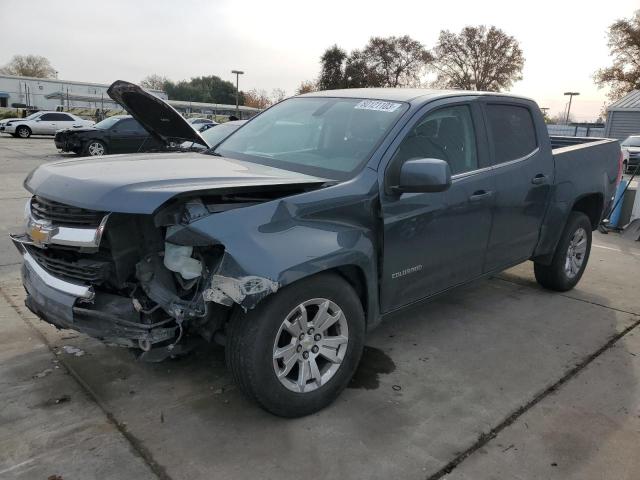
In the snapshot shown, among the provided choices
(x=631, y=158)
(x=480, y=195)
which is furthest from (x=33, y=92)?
(x=480, y=195)

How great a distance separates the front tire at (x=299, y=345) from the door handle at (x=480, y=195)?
1.30m

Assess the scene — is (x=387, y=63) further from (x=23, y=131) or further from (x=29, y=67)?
(x=29, y=67)

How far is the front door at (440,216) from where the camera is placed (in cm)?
326

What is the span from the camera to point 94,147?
17766 millimetres

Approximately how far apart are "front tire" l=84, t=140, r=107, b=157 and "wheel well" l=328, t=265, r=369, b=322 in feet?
54.5

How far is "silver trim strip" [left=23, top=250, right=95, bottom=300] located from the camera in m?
2.67

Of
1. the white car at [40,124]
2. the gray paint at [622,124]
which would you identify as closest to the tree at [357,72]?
the gray paint at [622,124]

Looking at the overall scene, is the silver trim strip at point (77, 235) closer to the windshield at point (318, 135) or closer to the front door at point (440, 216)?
the windshield at point (318, 135)

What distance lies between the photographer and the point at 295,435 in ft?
9.25

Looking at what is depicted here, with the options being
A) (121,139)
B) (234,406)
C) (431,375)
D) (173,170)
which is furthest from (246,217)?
(121,139)

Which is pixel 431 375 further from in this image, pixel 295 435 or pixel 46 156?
pixel 46 156

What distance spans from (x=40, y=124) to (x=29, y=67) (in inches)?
3161

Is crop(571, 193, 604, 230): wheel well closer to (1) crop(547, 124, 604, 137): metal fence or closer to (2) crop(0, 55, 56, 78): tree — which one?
(1) crop(547, 124, 604, 137): metal fence

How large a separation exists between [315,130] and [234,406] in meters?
1.94
